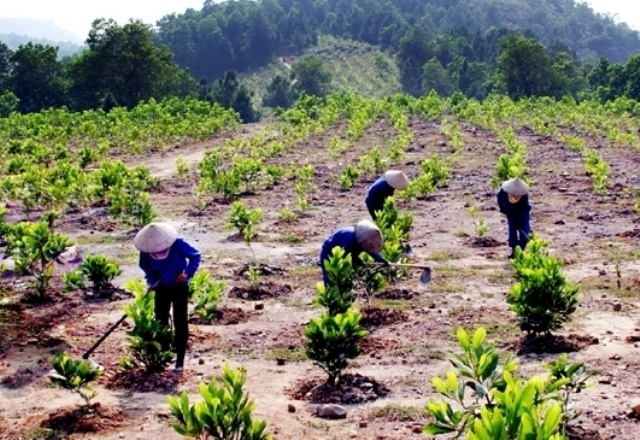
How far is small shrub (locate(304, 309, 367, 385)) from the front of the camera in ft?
19.4

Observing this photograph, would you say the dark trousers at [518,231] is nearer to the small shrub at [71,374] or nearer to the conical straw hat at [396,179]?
the conical straw hat at [396,179]

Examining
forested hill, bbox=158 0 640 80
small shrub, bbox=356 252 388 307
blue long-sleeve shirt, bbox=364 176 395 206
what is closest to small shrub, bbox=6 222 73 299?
small shrub, bbox=356 252 388 307

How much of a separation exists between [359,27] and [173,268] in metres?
123

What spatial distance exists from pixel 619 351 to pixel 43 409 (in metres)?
4.91

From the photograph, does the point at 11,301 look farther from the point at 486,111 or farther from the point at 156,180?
the point at 486,111

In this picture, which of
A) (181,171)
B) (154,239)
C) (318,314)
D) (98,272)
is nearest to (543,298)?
(318,314)

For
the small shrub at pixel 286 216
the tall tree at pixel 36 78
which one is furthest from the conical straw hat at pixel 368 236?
the tall tree at pixel 36 78

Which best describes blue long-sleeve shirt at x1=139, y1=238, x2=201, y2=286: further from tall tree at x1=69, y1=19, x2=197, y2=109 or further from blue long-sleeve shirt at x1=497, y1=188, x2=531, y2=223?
tall tree at x1=69, y1=19, x2=197, y2=109

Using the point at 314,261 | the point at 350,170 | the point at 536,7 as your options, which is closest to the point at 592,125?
Answer: the point at 350,170

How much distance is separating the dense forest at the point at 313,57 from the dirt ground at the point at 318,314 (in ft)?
122

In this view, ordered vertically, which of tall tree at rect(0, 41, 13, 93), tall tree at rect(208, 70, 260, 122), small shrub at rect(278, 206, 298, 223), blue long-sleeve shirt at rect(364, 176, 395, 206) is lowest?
small shrub at rect(278, 206, 298, 223)

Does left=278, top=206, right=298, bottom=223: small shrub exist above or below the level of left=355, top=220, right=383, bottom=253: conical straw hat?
below

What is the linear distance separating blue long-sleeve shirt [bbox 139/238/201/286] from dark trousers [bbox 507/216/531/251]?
18.0 feet

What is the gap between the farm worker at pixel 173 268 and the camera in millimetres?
6219
